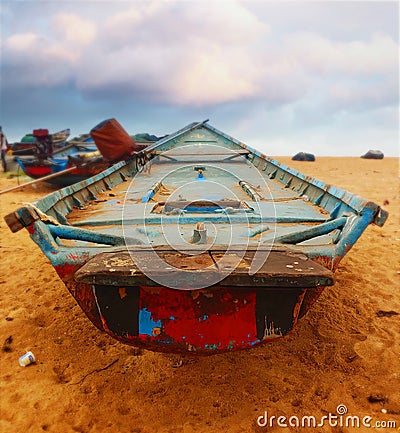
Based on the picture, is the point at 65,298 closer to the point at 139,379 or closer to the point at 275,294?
the point at 139,379

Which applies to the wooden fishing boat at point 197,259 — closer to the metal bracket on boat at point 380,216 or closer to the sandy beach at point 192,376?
the metal bracket on boat at point 380,216

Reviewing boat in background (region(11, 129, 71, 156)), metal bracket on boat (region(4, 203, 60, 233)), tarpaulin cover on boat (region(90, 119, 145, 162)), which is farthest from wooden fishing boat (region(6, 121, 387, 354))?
boat in background (region(11, 129, 71, 156))

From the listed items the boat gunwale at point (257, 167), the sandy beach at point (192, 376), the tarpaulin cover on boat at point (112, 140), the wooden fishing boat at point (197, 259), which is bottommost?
the sandy beach at point (192, 376)

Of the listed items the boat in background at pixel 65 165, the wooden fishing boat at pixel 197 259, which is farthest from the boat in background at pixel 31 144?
the wooden fishing boat at pixel 197 259

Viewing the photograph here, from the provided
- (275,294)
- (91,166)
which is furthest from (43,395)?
(91,166)

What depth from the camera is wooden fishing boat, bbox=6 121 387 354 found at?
5.37ft

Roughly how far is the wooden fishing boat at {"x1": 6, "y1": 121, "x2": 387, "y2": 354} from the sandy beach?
18.8 inches

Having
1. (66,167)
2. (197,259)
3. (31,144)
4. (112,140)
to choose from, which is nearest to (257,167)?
(112,140)

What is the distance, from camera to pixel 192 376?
7.80 feet

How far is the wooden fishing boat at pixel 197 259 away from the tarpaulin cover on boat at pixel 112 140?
9.23 ft

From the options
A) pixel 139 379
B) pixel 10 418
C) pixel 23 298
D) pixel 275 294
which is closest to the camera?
pixel 275 294

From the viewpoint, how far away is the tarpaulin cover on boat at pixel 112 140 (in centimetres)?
628

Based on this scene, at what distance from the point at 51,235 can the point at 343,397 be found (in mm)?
2074

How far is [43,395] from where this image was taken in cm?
217
